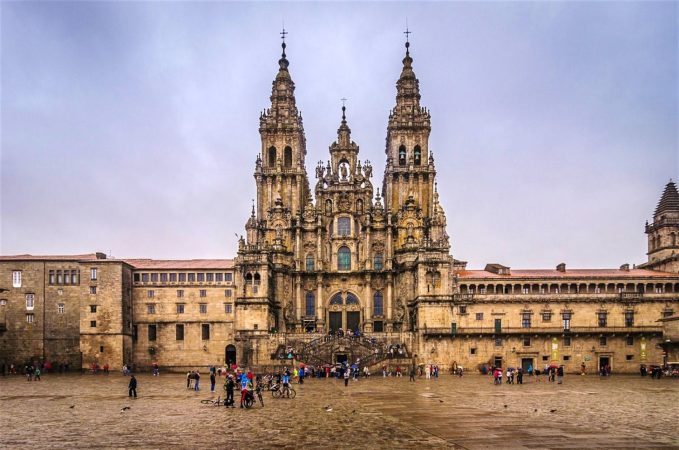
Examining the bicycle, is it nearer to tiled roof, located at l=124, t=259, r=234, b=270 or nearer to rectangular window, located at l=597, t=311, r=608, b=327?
tiled roof, located at l=124, t=259, r=234, b=270

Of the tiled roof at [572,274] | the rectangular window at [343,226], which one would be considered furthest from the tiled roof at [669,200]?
the rectangular window at [343,226]

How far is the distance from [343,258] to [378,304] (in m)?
7.40

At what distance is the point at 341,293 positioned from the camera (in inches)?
3408

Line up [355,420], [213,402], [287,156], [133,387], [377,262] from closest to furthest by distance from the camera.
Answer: [355,420] < [213,402] < [133,387] < [377,262] < [287,156]

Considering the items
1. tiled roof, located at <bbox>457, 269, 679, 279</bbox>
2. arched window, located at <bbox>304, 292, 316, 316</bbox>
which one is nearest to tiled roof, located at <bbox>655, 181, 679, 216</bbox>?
tiled roof, located at <bbox>457, 269, 679, 279</bbox>

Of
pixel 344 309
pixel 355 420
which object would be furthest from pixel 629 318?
pixel 355 420

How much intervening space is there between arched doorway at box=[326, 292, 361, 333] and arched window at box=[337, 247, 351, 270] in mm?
3457

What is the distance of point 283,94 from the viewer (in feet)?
305

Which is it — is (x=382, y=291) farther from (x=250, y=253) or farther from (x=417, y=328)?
(x=250, y=253)

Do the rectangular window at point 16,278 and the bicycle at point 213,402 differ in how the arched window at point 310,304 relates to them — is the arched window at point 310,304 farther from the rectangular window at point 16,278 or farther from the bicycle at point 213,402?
the bicycle at point 213,402

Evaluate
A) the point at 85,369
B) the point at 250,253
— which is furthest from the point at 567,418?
the point at 85,369

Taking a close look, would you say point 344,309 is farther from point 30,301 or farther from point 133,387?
point 133,387

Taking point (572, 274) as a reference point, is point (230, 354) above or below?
below

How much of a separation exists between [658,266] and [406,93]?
39689mm
